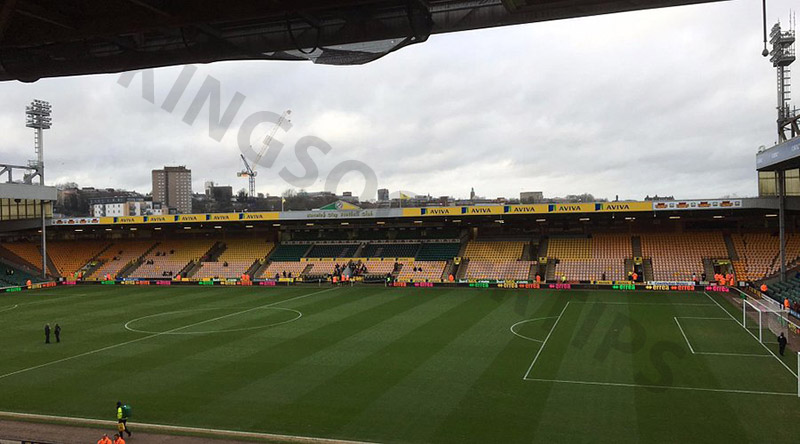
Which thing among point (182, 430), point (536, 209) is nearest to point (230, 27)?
point (182, 430)

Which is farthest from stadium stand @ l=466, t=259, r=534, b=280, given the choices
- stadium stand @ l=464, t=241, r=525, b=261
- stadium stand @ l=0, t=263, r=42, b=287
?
stadium stand @ l=0, t=263, r=42, b=287

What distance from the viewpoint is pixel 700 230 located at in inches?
2124

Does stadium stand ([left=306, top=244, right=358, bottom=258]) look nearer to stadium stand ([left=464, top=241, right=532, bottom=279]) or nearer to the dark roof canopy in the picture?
stadium stand ([left=464, top=241, right=532, bottom=279])

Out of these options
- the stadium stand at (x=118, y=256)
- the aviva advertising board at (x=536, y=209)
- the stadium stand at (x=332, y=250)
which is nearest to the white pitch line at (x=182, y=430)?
the aviva advertising board at (x=536, y=209)

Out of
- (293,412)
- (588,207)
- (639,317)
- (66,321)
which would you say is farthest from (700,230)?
(66,321)

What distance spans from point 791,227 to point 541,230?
21933mm

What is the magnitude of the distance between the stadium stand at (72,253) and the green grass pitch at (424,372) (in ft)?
98.7

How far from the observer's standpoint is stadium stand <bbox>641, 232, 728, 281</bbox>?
4812cm

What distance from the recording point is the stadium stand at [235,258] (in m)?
61.0

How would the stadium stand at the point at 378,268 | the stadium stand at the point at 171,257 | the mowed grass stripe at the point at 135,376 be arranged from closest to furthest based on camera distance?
the mowed grass stripe at the point at 135,376 → the stadium stand at the point at 378,268 → the stadium stand at the point at 171,257

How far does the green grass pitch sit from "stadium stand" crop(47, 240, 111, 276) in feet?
98.7

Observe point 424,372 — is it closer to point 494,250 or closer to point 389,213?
point 389,213

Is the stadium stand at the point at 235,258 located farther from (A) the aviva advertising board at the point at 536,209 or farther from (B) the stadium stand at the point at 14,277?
(A) the aviva advertising board at the point at 536,209

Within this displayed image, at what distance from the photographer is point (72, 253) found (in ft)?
231
